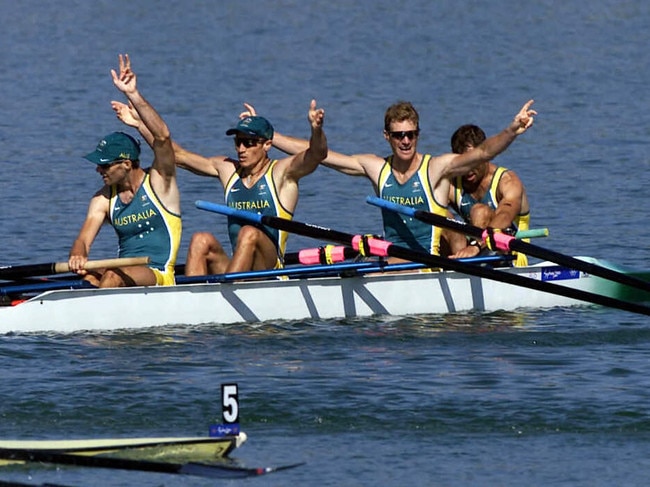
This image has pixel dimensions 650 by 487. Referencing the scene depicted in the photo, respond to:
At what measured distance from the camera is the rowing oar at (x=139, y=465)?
26.6 ft

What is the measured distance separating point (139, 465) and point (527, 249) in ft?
17.8

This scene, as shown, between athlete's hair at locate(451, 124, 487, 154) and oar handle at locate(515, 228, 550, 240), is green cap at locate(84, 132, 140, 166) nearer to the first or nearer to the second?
athlete's hair at locate(451, 124, 487, 154)

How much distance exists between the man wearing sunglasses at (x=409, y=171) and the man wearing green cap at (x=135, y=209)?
167cm

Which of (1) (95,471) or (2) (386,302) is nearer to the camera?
(1) (95,471)

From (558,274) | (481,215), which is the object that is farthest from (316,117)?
(558,274)

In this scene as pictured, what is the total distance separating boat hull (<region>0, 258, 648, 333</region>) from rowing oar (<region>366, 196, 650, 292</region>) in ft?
1.76

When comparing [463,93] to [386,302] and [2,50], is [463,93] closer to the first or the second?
[2,50]

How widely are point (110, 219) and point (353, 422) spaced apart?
11.1 feet

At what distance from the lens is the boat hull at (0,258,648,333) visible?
1262cm

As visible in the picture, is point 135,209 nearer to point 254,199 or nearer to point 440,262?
point 254,199

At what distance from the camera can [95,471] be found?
378 inches

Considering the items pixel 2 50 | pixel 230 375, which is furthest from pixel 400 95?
pixel 230 375

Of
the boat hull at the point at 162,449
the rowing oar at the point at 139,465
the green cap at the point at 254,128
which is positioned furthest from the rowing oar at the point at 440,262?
the rowing oar at the point at 139,465

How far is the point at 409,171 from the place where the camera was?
13977 mm
